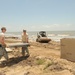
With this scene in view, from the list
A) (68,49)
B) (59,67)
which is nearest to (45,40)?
(68,49)

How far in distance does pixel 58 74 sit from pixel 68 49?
262 centimetres

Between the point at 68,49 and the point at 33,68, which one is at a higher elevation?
the point at 68,49

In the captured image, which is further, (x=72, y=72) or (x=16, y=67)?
(x=16, y=67)

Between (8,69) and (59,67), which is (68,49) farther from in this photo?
(8,69)

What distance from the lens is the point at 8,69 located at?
10234 millimetres

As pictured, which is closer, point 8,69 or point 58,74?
point 58,74

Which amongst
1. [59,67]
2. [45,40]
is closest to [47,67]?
[59,67]

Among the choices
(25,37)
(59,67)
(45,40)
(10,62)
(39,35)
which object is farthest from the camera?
(39,35)

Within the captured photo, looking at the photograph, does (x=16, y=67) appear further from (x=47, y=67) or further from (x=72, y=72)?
(x=72, y=72)

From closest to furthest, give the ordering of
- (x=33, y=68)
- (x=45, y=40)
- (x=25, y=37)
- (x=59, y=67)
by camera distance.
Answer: (x=59, y=67) < (x=33, y=68) < (x=25, y=37) < (x=45, y=40)

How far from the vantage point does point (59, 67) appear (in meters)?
9.10

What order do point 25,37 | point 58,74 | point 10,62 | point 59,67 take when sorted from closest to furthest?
1. point 58,74
2. point 59,67
3. point 10,62
4. point 25,37

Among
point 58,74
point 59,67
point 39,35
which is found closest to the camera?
point 58,74

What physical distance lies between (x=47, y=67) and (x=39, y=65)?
740mm
